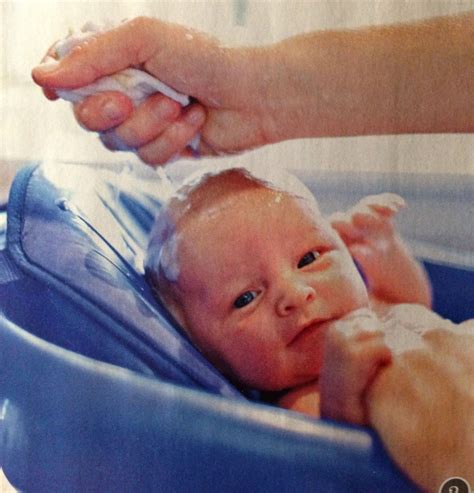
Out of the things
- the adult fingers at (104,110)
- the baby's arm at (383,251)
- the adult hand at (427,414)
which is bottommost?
the adult hand at (427,414)

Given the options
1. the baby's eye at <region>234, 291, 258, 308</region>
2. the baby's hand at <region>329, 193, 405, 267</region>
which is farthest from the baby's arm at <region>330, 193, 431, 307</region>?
the baby's eye at <region>234, 291, 258, 308</region>

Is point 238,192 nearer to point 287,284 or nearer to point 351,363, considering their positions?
point 287,284

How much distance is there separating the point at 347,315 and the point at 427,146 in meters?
0.21

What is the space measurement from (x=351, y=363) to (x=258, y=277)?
143 mm

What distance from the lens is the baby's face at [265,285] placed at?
0.87 metres

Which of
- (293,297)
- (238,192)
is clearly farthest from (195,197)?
(293,297)

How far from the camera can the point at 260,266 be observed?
0.87 m

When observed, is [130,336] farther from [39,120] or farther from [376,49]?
[376,49]

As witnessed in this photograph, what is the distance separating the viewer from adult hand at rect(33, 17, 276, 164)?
2.88 feet

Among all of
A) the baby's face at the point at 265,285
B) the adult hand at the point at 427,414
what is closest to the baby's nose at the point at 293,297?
the baby's face at the point at 265,285

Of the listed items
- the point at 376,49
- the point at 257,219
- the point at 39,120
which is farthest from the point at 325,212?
the point at 39,120

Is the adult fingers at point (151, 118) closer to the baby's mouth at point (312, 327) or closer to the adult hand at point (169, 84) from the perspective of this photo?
the adult hand at point (169, 84)

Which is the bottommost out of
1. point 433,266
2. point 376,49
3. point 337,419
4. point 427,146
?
point 337,419

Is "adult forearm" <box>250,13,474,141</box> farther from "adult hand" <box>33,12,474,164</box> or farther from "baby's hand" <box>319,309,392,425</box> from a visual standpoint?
"baby's hand" <box>319,309,392,425</box>
